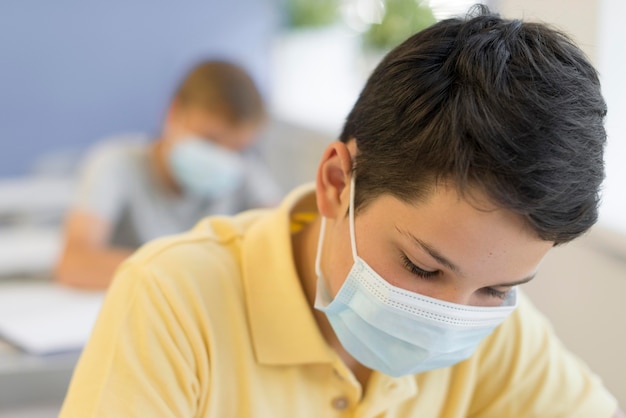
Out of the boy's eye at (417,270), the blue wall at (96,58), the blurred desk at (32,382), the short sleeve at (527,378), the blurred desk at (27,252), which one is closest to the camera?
the boy's eye at (417,270)

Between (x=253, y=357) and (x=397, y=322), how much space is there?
0.70ft

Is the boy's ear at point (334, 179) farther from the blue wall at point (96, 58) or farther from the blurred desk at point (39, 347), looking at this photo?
→ the blue wall at point (96, 58)

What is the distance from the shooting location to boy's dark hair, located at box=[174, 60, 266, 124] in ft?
8.48

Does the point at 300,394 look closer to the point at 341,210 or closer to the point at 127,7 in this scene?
the point at 341,210

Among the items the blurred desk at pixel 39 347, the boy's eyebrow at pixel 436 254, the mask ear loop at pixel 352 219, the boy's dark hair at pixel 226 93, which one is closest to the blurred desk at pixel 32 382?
the blurred desk at pixel 39 347

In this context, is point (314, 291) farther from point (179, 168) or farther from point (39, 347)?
point (179, 168)

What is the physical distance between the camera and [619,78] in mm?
1742

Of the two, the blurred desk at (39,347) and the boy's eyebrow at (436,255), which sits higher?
the boy's eyebrow at (436,255)

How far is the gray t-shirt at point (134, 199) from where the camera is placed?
2.59 metres

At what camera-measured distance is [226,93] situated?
2.58 m

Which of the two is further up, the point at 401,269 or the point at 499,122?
the point at 499,122

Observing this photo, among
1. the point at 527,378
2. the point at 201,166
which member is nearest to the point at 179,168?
the point at 201,166

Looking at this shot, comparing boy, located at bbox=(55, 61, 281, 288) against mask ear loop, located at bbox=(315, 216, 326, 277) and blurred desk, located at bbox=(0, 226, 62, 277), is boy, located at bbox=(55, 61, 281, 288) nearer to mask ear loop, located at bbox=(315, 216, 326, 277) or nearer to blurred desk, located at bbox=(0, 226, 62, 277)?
blurred desk, located at bbox=(0, 226, 62, 277)

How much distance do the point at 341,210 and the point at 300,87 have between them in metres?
2.63
